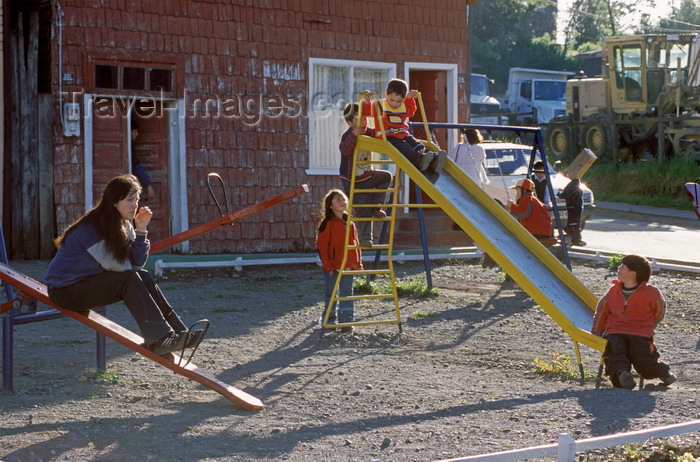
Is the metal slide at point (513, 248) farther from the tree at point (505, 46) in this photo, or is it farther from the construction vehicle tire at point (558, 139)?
the tree at point (505, 46)

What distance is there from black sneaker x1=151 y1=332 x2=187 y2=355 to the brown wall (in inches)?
305

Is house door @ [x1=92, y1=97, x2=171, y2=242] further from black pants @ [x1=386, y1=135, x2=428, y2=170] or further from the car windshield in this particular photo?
the car windshield

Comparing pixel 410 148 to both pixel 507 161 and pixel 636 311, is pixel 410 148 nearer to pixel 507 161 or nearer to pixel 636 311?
pixel 636 311

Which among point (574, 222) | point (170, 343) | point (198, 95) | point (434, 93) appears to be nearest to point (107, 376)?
point (170, 343)

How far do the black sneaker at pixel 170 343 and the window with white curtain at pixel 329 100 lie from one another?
947 cm

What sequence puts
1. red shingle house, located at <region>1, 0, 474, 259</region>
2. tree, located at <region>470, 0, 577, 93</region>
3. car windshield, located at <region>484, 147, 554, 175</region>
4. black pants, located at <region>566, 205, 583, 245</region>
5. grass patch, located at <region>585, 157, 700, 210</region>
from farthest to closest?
tree, located at <region>470, 0, 577, 93</region> → grass patch, located at <region>585, 157, 700, 210</region> → car windshield, located at <region>484, 147, 554, 175</region> → black pants, located at <region>566, 205, 583, 245</region> → red shingle house, located at <region>1, 0, 474, 259</region>

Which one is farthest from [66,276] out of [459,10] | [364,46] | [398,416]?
[459,10]

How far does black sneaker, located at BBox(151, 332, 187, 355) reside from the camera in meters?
6.68

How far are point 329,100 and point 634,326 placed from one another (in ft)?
31.9

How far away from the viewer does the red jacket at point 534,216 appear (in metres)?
12.3

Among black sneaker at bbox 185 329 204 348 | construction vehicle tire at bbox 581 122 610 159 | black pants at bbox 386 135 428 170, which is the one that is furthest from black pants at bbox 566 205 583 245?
construction vehicle tire at bbox 581 122 610 159

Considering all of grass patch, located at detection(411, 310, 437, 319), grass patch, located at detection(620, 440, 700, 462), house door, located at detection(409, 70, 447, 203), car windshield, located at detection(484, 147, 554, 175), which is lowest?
grass patch, located at detection(411, 310, 437, 319)

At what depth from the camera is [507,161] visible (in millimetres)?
19125

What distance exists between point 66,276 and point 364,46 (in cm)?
1044
